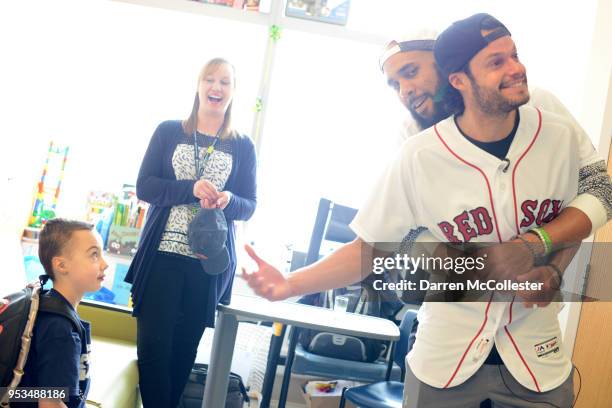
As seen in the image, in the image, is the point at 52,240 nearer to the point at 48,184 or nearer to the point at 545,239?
the point at 545,239

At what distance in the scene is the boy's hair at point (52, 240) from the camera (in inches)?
74.0

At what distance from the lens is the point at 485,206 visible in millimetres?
1186

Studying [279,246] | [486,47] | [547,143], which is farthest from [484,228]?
[279,246]

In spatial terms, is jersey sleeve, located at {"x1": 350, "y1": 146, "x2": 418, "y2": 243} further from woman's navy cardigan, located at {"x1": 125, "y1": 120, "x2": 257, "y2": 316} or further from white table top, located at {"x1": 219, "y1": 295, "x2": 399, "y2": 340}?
woman's navy cardigan, located at {"x1": 125, "y1": 120, "x2": 257, "y2": 316}

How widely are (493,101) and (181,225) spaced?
5.19ft

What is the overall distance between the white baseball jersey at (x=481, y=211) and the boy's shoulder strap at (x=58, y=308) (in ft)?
3.06

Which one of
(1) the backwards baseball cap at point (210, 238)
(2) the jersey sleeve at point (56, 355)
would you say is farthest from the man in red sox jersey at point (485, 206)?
(1) the backwards baseball cap at point (210, 238)

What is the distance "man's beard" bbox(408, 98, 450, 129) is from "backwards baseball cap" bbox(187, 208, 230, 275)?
1.10 meters

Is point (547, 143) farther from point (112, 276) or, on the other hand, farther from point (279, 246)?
point (112, 276)

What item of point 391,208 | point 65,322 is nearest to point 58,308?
point 65,322

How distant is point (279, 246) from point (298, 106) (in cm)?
92

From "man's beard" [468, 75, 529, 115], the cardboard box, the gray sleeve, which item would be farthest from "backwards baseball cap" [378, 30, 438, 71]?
the cardboard box

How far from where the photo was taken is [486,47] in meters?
1.22

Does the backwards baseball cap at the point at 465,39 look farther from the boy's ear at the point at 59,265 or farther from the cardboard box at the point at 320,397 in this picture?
the cardboard box at the point at 320,397
